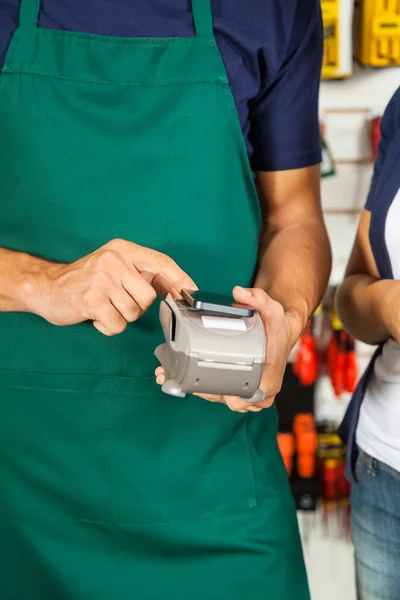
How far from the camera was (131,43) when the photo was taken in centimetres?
139

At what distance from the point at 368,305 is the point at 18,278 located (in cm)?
71

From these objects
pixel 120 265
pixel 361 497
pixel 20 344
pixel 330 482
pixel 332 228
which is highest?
pixel 120 265

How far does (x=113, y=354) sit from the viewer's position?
4.59ft

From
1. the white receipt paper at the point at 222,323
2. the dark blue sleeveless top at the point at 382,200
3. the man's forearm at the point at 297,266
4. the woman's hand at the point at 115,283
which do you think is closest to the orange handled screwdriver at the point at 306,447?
the dark blue sleeveless top at the point at 382,200

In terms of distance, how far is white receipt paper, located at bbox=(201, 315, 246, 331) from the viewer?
1021 millimetres

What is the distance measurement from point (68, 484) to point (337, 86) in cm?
221

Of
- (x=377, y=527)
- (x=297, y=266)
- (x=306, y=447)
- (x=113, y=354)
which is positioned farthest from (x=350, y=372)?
(x=113, y=354)

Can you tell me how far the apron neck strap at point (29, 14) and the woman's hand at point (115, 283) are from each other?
→ 1.48 feet

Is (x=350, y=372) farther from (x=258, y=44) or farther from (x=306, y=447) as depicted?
(x=258, y=44)

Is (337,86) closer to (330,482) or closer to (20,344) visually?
(330,482)

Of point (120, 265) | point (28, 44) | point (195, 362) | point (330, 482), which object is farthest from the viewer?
point (330, 482)

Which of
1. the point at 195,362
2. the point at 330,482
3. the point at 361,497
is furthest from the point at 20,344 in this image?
the point at 330,482

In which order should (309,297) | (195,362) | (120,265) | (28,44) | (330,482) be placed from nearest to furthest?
(195,362) < (120,265) < (28,44) < (309,297) < (330,482)

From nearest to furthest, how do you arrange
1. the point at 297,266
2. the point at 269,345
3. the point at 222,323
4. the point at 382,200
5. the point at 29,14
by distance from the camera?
the point at 222,323, the point at 269,345, the point at 29,14, the point at 297,266, the point at 382,200
